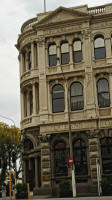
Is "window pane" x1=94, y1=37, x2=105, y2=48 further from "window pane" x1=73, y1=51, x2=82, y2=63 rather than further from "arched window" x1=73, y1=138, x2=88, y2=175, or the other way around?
"arched window" x1=73, y1=138, x2=88, y2=175

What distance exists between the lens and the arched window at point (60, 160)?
102 feet

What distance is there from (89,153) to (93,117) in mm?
3208

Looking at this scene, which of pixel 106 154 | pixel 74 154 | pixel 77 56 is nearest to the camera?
pixel 106 154

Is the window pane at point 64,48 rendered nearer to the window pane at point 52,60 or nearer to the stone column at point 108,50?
the window pane at point 52,60

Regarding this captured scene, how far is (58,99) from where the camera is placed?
107 ft

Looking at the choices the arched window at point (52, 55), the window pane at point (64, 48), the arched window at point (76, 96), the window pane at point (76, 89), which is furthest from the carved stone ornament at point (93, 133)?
the window pane at point (64, 48)

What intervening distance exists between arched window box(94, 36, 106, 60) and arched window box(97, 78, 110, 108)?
236 cm

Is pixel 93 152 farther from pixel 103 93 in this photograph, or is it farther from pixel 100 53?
pixel 100 53

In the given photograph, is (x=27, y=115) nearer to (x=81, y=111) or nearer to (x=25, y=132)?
(x=25, y=132)

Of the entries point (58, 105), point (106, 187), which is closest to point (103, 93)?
point (58, 105)

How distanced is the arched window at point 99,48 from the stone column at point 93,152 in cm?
741

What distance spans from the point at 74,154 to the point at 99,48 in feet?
33.9

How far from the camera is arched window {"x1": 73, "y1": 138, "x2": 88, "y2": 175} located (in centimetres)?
3062

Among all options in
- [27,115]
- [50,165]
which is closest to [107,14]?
[27,115]
